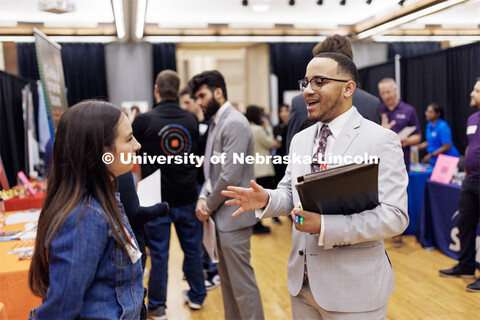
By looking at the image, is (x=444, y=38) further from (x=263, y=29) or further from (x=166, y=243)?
(x=166, y=243)

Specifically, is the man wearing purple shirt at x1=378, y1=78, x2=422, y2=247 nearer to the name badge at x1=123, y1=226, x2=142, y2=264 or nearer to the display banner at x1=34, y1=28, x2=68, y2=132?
the display banner at x1=34, y1=28, x2=68, y2=132

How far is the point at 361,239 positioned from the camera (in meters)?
1.31

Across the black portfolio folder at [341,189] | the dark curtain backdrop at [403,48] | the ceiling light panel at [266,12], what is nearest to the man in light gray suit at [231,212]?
the black portfolio folder at [341,189]

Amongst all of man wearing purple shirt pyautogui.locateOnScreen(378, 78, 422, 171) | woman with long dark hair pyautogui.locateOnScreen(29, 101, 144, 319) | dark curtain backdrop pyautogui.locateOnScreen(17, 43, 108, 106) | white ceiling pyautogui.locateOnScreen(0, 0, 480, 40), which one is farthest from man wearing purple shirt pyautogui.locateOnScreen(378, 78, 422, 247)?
dark curtain backdrop pyautogui.locateOnScreen(17, 43, 108, 106)

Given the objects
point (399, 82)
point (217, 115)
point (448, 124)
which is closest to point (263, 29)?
point (399, 82)

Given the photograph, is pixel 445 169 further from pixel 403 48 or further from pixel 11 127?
pixel 403 48

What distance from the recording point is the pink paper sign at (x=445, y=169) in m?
4.07

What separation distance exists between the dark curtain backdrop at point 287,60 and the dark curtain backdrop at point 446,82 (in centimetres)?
240

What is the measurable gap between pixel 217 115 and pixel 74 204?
5.33ft

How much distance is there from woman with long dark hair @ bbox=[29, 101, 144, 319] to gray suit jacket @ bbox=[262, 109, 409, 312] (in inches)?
23.3

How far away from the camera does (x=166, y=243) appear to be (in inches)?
120

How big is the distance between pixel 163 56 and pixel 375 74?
4441 millimetres

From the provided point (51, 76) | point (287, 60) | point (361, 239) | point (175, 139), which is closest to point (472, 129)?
point (175, 139)

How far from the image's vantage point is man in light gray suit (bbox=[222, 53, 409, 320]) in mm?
1307
